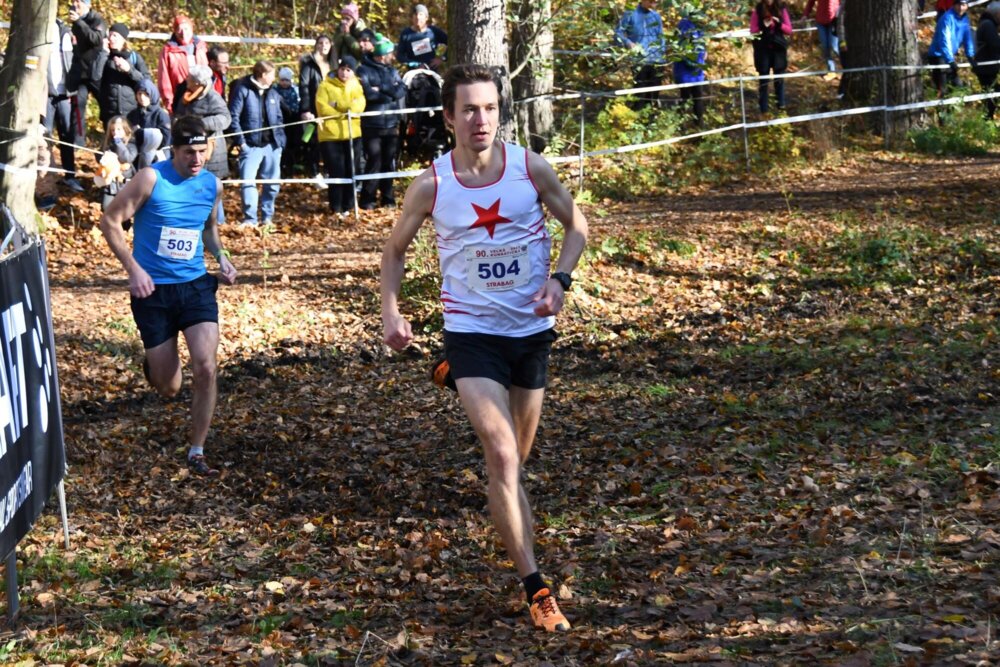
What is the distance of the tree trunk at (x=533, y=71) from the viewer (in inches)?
557

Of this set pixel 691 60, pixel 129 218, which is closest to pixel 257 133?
pixel 691 60

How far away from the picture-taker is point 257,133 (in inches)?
610

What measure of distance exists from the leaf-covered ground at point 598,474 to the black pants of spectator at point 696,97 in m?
5.11

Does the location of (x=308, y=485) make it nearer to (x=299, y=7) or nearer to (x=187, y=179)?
(x=187, y=179)

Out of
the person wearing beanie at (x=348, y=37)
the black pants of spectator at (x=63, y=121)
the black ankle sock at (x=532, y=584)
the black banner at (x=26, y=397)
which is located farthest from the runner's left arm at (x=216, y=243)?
the person wearing beanie at (x=348, y=37)

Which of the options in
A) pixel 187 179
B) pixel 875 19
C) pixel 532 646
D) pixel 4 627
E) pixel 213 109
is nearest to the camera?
pixel 532 646

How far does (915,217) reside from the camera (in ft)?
47.8

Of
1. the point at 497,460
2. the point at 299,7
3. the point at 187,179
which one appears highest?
the point at 299,7

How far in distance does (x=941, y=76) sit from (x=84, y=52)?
12633mm

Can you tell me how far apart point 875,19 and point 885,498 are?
1429 centimetres

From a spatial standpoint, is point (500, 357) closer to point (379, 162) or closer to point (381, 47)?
point (379, 162)

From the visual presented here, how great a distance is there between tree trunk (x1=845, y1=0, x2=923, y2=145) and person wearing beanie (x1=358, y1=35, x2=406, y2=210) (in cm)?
747

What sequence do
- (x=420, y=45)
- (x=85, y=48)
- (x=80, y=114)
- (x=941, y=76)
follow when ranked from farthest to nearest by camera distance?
(x=941, y=76) < (x=420, y=45) < (x=80, y=114) < (x=85, y=48)

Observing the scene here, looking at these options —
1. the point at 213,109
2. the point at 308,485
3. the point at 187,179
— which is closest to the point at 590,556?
the point at 308,485
